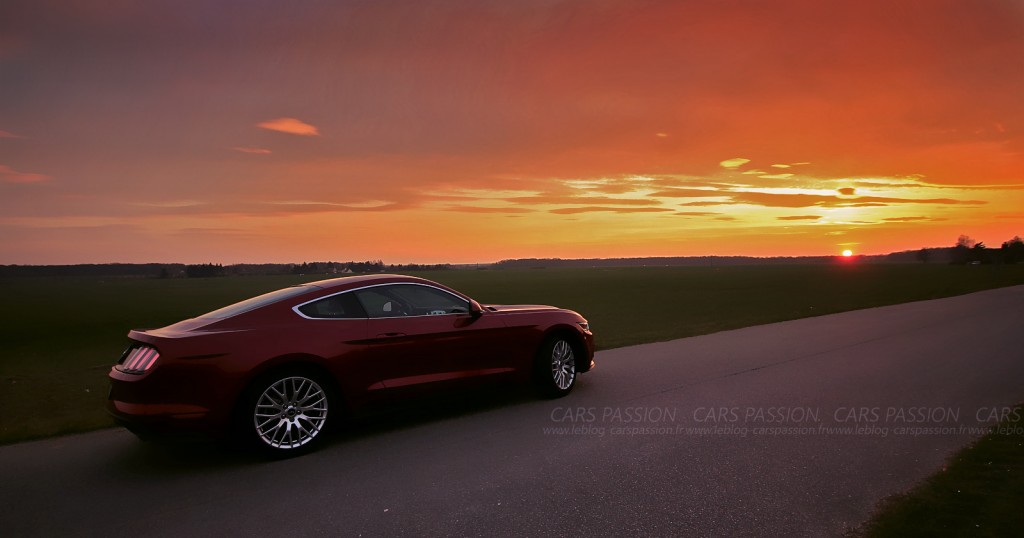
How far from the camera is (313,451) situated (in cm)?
570

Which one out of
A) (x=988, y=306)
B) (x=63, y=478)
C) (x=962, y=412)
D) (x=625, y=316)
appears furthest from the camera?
(x=625, y=316)

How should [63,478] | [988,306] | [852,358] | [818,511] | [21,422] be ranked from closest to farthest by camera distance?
[818,511]
[63,478]
[21,422]
[852,358]
[988,306]

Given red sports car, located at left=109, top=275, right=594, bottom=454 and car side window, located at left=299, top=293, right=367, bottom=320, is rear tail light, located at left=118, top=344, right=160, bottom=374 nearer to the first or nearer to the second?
red sports car, located at left=109, top=275, right=594, bottom=454

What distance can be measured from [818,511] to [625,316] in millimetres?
18011

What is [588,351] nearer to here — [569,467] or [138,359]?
[569,467]

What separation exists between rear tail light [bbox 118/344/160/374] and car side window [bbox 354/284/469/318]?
6.09 ft

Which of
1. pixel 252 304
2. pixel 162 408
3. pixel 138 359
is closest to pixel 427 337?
pixel 252 304

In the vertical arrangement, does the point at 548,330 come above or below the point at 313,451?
above

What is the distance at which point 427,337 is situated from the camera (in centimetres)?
657

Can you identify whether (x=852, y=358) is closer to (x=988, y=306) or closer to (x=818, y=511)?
(x=818, y=511)

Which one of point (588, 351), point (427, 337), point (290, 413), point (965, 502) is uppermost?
point (427, 337)

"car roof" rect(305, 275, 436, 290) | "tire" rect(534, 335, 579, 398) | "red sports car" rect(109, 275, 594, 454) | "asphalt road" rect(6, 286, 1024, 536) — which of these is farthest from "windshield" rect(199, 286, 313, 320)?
"tire" rect(534, 335, 579, 398)

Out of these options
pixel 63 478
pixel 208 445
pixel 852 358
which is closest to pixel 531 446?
pixel 208 445

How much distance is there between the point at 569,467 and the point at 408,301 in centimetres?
272
